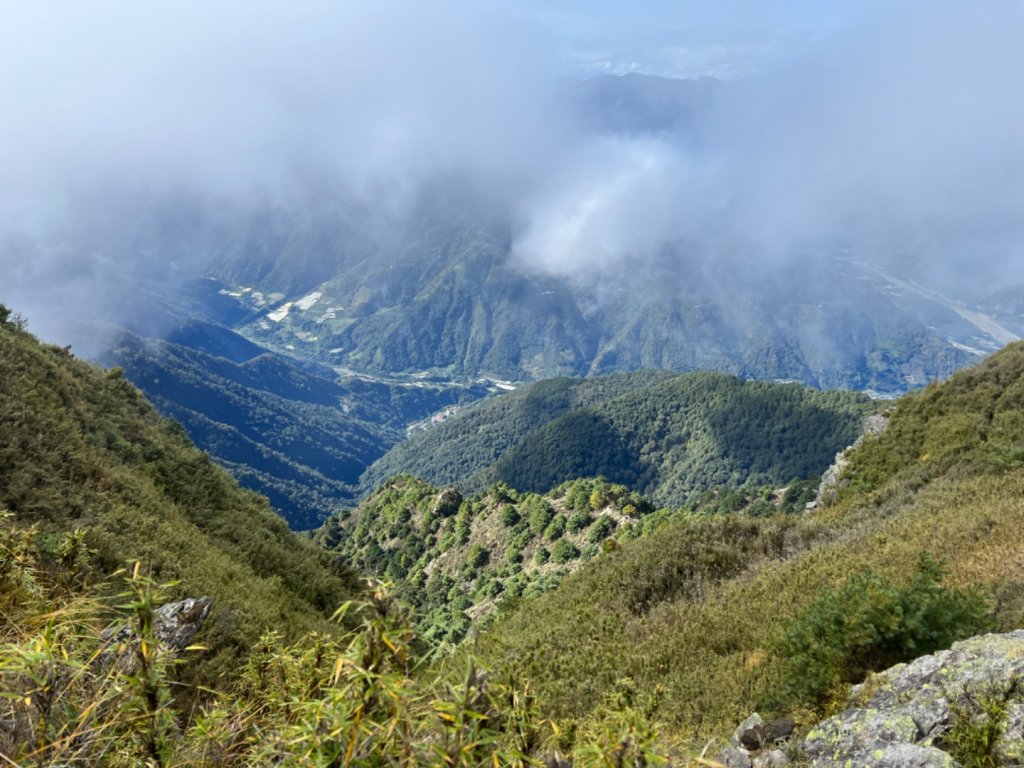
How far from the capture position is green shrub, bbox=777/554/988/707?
8.83 metres

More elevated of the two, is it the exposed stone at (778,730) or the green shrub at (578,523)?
the green shrub at (578,523)

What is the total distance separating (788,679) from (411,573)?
2539 inches

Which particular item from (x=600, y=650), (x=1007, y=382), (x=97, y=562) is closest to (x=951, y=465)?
(x=1007, y=382)

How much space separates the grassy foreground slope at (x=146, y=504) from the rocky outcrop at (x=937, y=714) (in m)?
9.47

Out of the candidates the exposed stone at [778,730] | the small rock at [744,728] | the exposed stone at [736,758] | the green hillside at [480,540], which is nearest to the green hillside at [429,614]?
the exposed stone at [778,730]

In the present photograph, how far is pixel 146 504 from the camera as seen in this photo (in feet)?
61.9

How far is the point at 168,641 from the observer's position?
834cm

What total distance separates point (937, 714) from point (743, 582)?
36.3ft

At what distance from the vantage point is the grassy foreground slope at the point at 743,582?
10.8 m

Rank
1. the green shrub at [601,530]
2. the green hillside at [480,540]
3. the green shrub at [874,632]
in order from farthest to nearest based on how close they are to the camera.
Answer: the green shrub at [601,530] → the green hillside at [480,540] → the green shrub at [874,632]

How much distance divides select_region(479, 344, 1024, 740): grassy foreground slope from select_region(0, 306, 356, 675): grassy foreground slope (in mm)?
6871

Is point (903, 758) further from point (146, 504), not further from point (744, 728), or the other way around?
point (146, 504)

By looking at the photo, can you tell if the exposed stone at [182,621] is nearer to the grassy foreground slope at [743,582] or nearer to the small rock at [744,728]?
the grassy foreground slope at [743,582]

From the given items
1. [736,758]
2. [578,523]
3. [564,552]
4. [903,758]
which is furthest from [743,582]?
[578,523]
